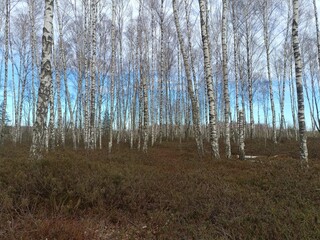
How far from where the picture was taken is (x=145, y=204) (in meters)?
5.34

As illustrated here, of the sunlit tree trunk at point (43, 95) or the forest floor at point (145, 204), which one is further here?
the sunlit tree trunk at point (43, 95)

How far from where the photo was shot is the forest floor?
395cm

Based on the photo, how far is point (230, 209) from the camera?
198 inches

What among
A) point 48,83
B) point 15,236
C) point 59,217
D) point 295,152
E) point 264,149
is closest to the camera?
point 15,236

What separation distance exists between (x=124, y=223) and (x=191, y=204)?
1.44 m

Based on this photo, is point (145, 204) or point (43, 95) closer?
point (145, 204)

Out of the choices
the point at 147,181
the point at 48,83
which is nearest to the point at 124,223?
the point at 147,181

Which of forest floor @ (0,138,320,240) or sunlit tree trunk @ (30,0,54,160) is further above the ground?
sunlit tree trunk @ (30,0,54,160)

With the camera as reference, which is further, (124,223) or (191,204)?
(191,204)

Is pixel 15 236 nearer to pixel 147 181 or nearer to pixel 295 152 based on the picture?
pixel 147 181

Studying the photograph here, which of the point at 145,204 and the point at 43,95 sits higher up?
the point at 43,95

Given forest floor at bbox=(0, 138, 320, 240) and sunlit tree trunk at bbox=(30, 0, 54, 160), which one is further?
sunlit tree trunk at bbox=(30, 0, 54, 160)

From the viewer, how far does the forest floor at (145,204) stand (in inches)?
155

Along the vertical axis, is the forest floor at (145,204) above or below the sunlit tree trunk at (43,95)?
below
